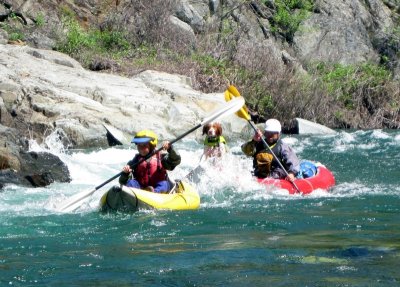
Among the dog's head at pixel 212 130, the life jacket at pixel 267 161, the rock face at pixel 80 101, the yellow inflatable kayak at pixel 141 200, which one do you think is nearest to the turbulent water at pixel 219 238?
the yellow inflatable kayak at pixel 141 200

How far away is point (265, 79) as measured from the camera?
826 inches

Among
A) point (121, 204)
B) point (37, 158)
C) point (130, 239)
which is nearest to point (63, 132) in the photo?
point (37, 158)

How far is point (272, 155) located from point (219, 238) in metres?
3.69

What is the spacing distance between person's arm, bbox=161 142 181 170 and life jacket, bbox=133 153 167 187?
9cm

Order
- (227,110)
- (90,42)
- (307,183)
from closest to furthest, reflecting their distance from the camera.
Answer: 1. (307,183)
2. (227,110)
3. (90,42)

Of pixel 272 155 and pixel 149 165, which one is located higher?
pixel 149 165

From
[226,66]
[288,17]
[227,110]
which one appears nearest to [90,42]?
[226,66]

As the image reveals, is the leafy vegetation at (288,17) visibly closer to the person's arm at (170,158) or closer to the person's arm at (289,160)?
the person's arm at (289,160)

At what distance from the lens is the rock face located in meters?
14.6

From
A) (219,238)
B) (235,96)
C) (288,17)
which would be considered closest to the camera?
(219,238)

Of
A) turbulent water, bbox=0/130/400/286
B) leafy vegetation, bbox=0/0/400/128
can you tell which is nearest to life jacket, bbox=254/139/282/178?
turbulent water, bbox=0/130/400/286

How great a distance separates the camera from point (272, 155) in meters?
10.0

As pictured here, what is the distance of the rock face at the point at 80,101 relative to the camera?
14.6 metres

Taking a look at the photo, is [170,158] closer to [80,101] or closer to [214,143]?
[214,143]
